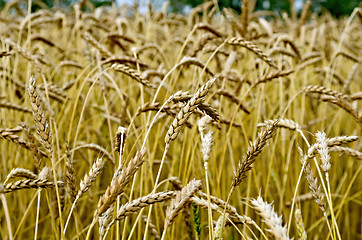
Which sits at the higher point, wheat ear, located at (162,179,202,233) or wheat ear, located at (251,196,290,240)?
wheat ear, located at (251,196,290,240)

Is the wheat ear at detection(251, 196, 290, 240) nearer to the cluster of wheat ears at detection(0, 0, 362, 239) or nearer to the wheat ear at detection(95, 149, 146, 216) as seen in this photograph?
the cluster of wheat ears at detection(0, 0, 362, 239)

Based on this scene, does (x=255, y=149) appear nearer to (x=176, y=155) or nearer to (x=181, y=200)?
(x=181, y=200)

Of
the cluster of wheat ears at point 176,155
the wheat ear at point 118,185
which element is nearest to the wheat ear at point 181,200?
the cluster of wheat ears at point 176,155

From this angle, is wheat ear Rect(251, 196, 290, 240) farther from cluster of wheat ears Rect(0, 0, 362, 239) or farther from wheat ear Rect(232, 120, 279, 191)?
wheat ear Rect(232, 120, 279, 191)

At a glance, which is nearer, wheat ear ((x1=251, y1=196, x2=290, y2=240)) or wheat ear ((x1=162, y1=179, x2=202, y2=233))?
wheat ear ((x1=251, y1=196, x2=290, y2=240))

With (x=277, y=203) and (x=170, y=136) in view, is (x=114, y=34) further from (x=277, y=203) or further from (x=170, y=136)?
(x=170, y=136)

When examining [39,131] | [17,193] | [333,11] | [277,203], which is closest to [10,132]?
[39,131]

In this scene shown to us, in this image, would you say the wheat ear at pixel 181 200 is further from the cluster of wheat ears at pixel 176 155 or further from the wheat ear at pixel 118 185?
the wheat ear at pixel 118 185

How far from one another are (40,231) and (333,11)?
17.7 metres

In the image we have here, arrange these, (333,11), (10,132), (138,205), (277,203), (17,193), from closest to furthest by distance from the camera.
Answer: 1. (138,205)
2. (10,132)
3. (17,193)
4. (277,203)
5. (333,11)

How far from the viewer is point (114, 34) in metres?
1.90

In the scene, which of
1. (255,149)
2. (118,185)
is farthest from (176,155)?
(118,185)

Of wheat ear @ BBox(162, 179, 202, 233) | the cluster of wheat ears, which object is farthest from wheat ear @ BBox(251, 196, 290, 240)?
wheat ear @ BBox(162, 179, 202, 233)

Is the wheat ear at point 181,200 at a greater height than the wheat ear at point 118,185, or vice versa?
the wheat ear at point 118,185
